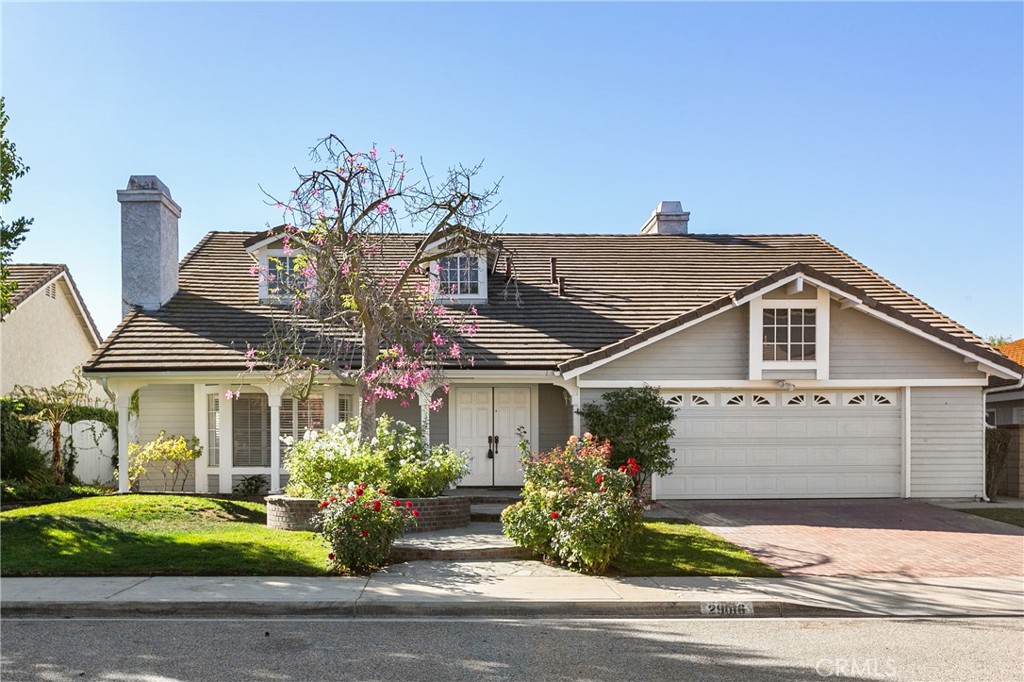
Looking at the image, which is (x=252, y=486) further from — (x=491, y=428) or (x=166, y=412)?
(x=491, y=428)

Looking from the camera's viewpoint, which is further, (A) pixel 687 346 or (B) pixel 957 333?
(B) pixel 957 333

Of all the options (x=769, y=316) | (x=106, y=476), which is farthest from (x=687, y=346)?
(x=106, y=476)

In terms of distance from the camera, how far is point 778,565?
33.6 feet

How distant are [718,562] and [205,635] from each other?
6175mm

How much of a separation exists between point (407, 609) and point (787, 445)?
10.5 meters

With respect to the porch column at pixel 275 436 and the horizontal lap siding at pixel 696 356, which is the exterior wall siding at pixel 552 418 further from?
the porch column at pixel 275 436

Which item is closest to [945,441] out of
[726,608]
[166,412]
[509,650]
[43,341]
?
[726,608]

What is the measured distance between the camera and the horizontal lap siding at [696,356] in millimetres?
16031

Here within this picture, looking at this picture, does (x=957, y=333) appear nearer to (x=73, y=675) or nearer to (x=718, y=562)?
(x=718, y=562)

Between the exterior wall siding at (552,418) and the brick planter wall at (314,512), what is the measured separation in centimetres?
496

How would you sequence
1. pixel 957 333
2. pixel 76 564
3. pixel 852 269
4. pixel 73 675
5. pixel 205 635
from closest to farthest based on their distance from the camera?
1. pixel 73 675
2. pixel 205 635
3. pixel 76 564
4. pixel 957 333
5. pixel 852 269

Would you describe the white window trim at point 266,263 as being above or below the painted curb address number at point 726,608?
above

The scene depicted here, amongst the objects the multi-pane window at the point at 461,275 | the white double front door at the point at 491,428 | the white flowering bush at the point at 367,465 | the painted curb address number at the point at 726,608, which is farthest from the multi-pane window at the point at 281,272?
the painted curb address number at the point at 726,608

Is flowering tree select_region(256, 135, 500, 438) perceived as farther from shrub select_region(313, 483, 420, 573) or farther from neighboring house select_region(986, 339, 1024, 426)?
neighboring house select_region(986, 339, 1024, 426)
